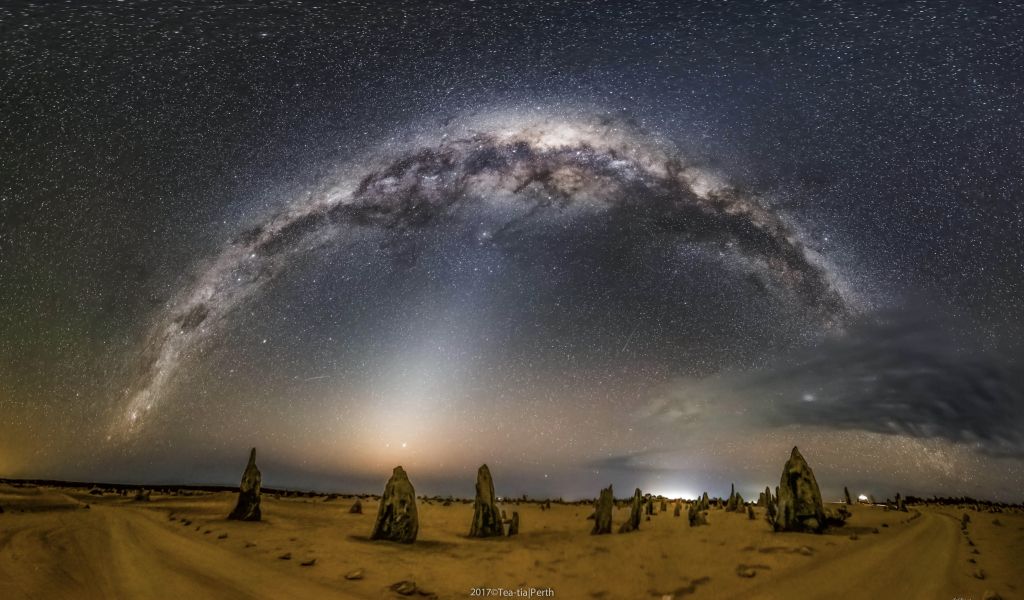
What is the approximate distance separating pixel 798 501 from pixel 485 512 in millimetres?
14454

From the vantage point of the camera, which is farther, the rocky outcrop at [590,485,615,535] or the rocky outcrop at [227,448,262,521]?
the rocky outcrop at [227,448,262,521]

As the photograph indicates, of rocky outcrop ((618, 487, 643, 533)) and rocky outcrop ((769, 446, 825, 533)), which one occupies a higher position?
rocky outcrop ((769, 446, 825, 533))

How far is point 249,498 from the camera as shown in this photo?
2606 cm

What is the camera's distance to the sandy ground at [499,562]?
12195mm

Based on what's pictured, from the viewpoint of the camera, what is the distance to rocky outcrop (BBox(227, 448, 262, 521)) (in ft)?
84.7

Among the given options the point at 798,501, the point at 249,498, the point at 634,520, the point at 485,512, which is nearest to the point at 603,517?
the point at 634,520

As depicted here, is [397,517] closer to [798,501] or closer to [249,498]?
[249,498]

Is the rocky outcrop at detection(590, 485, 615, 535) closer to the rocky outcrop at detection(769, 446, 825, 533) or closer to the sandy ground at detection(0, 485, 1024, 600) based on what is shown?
the sandy ground at detection(0, 485, 1024, 600)

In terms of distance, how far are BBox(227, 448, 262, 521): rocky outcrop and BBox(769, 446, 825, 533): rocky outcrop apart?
26122 mm

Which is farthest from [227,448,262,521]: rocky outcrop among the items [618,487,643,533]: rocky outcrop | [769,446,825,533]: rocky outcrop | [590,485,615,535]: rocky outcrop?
[769,446,825,533]: rocky outcrop

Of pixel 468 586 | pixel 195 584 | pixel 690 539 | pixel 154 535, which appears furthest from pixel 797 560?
pixel 154 535

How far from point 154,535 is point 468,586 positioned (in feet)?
48.6

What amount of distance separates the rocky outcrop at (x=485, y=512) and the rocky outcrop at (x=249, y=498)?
1198 cm

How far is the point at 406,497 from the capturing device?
70.9 feet
